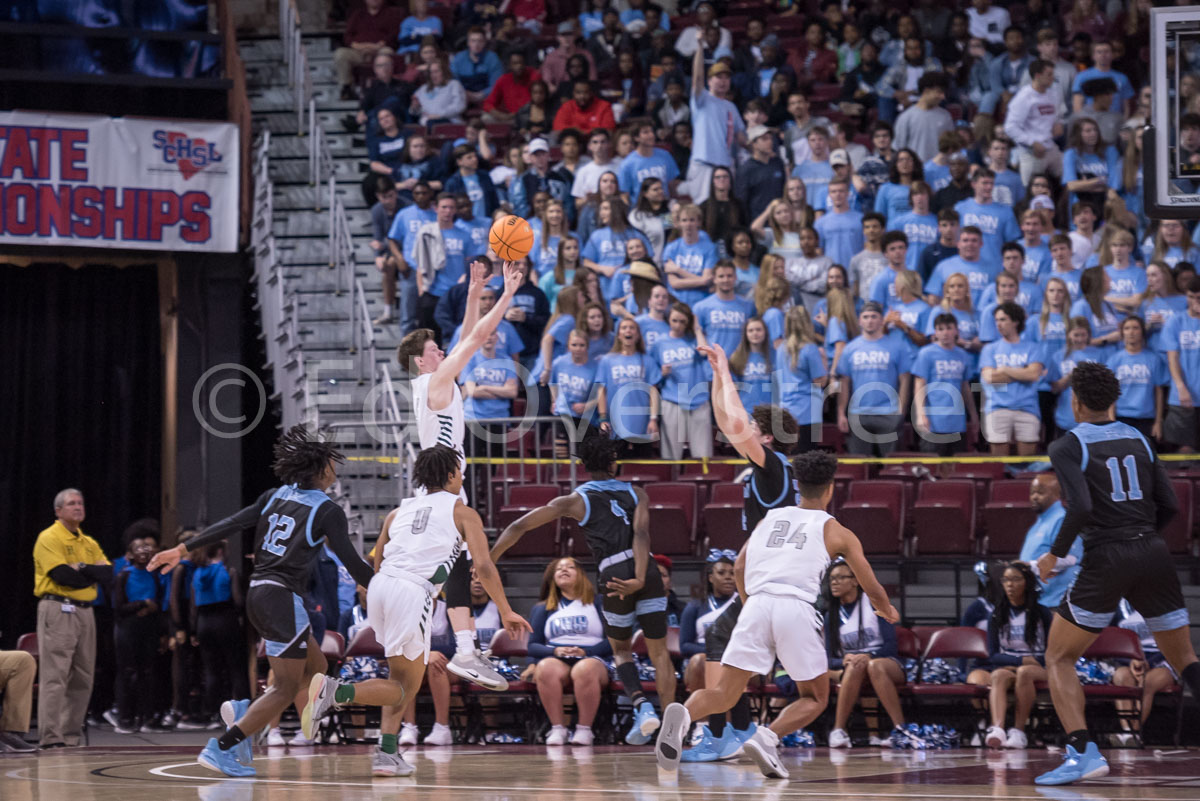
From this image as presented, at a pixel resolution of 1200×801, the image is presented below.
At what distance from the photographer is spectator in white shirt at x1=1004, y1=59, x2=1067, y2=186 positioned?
643 inches

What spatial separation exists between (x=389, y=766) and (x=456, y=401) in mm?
2261

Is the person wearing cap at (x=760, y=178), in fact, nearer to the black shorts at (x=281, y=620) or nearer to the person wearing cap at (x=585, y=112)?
the person wearing cap at (x=585, y=112)

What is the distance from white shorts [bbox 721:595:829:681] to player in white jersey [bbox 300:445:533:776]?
1394 millimetres

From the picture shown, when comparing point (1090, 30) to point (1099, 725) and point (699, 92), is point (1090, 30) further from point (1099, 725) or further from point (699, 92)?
point (1099, 725)

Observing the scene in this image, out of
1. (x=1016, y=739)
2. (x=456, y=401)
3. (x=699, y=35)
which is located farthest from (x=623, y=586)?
(x=699, y=35)

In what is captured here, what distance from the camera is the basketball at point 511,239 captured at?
9867 mm

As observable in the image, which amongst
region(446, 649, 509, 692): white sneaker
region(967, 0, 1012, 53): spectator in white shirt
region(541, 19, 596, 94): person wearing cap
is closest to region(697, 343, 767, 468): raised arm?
region(446, 649, 509, 692): white sneaker

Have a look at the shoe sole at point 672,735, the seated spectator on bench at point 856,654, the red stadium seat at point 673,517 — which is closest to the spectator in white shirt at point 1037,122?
the red stadium seat at point 673,517

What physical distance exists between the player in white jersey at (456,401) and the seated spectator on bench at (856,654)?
2.84 meters

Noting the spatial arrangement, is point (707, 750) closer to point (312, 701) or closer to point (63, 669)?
point (312, 701)

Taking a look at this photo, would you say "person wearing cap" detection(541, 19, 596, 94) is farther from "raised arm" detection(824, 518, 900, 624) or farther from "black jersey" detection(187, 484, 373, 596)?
"raised arm" detection(824, 518, 900, 624)

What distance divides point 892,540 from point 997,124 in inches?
256

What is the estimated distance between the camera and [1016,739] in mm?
10695

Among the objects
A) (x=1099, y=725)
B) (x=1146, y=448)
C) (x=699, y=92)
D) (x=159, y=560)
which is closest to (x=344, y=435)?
(x=699, y=92)
